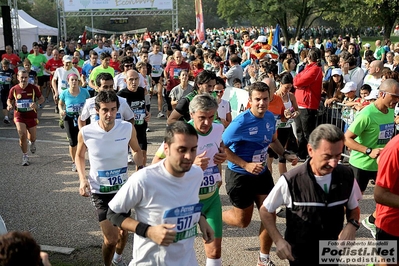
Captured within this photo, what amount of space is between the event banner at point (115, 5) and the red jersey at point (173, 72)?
20185 mm

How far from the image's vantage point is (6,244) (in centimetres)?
255

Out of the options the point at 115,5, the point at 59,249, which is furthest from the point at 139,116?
the point at 115,5

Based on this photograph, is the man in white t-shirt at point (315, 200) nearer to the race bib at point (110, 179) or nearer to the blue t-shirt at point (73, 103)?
the race bib at point (110, 179)

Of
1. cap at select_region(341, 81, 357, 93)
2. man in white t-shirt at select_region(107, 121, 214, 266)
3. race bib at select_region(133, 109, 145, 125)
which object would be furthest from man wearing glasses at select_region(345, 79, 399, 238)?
race bib at select_region(133, 109, 145, 125)

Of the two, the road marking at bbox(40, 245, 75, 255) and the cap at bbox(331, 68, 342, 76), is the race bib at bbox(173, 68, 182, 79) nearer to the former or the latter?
the cap at bbox(331, 68, 342, 76)

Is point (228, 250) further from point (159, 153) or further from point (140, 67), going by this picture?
point (140, 67)

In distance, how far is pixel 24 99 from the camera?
404 inches

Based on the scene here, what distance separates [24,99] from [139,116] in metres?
2.68

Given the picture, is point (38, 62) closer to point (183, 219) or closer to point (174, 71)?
point (174, 71)

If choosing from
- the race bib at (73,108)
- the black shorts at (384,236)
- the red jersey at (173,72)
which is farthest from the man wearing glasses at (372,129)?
the red jersey at (173,72)

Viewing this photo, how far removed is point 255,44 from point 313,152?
10896 mm

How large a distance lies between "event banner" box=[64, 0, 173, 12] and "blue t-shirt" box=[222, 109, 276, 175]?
92.8ft

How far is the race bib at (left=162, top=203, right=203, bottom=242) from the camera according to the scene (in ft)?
11.8

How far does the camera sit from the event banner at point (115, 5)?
3281 centimetres
